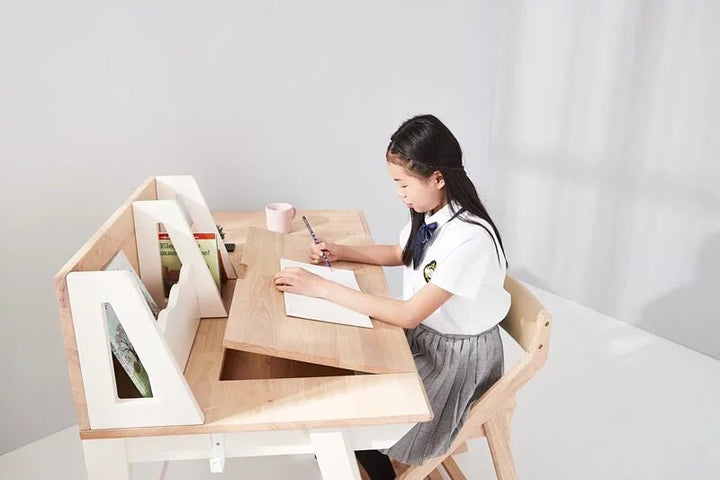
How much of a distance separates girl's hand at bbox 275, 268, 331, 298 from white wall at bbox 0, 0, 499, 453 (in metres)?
0.80

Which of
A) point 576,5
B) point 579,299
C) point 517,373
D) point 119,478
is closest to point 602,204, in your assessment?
point 579,299

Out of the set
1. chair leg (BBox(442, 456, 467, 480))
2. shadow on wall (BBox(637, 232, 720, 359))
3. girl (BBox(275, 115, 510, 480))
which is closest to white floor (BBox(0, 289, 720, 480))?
shadow on wall (BBox(637, 232, 720, 359))

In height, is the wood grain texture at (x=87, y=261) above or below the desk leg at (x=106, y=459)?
above

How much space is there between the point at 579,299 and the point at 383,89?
143 centimetres

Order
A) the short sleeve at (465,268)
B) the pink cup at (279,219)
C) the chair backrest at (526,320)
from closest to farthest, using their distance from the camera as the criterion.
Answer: the chair backrest at (526,320), the short sleeve at (465,268), the pink cup at (279,219)

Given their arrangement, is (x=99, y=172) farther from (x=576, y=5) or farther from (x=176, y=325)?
(x=576, y=5)

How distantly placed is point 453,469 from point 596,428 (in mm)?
661

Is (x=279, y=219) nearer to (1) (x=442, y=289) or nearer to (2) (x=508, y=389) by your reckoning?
(1) (x=442, y=289)

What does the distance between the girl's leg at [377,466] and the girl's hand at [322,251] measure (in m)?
0.50

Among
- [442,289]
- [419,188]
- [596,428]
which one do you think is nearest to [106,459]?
[442,289]

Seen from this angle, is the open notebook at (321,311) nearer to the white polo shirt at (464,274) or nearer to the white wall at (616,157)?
the white polo shirt at (464,274)

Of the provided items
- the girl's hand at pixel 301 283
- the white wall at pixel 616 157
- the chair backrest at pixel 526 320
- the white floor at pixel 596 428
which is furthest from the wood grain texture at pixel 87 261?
the white wall at pixel 616 157

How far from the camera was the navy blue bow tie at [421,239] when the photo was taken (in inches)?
58.7

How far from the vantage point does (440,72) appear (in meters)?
2.40
